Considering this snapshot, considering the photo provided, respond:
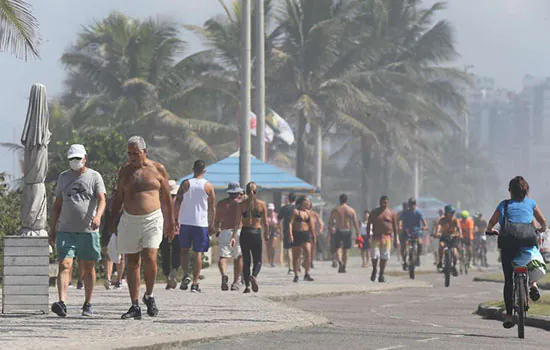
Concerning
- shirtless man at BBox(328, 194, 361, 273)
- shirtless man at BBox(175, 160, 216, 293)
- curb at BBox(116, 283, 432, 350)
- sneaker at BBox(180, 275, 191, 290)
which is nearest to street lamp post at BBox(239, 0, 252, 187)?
shirtless man at BBox(328, 194, 361, 273)

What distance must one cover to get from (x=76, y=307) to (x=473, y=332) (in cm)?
456

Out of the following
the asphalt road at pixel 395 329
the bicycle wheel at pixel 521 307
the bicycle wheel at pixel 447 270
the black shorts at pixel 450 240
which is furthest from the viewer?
the black shorts at pixel 450 240

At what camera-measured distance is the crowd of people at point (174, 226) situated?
43.3 ft

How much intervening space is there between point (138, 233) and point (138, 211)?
8.6 inches

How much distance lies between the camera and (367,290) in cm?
2222

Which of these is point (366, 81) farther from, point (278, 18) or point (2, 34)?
point (2, 34)

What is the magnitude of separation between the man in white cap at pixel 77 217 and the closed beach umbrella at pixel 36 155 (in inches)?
80.7

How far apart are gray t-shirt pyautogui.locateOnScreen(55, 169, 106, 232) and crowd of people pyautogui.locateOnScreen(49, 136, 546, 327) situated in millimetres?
10

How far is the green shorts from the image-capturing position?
1346 centimetres

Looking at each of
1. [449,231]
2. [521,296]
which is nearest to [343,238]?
[449,231]

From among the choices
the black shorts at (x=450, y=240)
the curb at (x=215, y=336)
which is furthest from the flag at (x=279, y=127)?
the curb at (x=215, y=336)

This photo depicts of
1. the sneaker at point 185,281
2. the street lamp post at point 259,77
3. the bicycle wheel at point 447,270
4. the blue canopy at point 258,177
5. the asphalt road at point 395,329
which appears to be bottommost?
the asphalt road at point 395,329

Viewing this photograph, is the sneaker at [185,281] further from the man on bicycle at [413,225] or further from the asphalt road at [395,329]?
the man on bicycle at [413,225]

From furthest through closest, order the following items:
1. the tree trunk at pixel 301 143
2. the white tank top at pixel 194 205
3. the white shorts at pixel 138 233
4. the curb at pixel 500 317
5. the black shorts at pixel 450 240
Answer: the tree trunk at pixel 301 143 → the black shorts at pixel 450 240 → the white tank top at pixel 194 205 → the curb at pixel 500 317 → the white shorts at pixel 138 233
